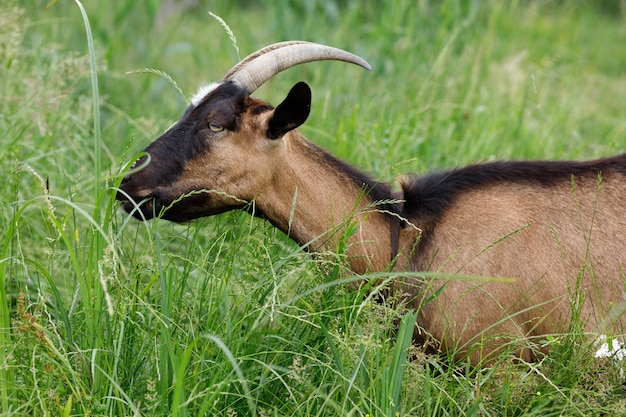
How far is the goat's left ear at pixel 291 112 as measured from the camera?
331cm

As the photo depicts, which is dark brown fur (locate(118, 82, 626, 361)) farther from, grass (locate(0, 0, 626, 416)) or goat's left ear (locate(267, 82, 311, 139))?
grass (locate(0, 0, 626, 416))

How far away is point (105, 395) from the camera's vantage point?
277 cm

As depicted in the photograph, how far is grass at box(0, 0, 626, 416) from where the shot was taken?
2791mm

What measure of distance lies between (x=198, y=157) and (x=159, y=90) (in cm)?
334

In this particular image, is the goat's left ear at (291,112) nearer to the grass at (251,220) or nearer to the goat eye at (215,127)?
the goat eye at (215,127)

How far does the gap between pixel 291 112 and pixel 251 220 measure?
17.5 inches

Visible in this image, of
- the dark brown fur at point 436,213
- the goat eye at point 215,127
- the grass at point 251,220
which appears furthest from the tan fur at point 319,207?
the goat eye at point 215,127

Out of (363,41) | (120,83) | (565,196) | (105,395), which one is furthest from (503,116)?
(105,395)

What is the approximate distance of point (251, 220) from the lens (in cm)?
343

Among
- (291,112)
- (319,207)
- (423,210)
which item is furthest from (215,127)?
(423,210)

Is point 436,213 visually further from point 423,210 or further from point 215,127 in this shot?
point 215,127

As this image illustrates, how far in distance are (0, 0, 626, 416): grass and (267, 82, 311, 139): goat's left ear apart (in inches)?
15.8

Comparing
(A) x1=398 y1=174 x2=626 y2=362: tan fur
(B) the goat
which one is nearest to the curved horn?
(B) the goat

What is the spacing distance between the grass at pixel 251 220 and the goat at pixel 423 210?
0.52 ft
